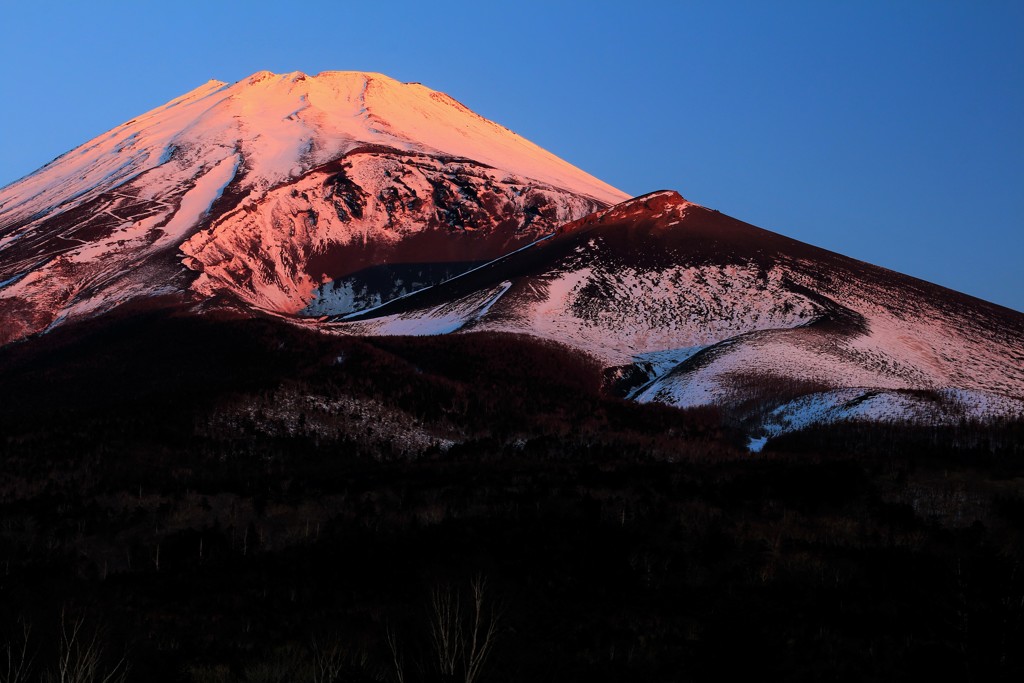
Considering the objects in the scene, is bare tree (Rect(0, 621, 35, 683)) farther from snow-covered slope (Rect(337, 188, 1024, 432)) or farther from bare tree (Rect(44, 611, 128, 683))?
snow-covered slope (Rect(337, 188, 1024, 432))

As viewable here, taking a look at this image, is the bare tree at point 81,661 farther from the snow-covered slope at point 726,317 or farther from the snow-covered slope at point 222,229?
the snow-covered slope at point 222,229

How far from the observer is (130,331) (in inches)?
5002

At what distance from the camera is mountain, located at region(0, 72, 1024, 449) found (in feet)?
362

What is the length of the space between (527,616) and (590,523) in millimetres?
12760

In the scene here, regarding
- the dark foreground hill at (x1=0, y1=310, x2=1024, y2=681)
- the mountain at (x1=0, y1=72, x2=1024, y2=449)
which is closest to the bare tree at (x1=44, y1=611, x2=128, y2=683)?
the dark foreground hill at (x1=0, y1=310, x2=1024, y2=681)

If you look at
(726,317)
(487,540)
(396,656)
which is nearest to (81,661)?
(396,656)

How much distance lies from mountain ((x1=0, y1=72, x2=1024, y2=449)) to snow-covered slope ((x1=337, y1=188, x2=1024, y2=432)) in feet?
1.08

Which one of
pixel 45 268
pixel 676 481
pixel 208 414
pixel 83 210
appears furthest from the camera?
pixel 83 210

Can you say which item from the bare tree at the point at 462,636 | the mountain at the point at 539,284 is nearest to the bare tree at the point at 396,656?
the bare tree at the point at 462,636

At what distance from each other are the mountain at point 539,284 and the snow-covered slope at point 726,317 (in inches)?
13.0

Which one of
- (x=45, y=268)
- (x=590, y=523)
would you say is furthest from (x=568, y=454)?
(x=45, y=268)

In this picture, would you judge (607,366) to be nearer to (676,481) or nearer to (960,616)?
(676,481)

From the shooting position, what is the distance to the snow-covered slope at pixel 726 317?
110 meters

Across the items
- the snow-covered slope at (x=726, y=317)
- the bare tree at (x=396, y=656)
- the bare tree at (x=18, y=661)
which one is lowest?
the bare tree at (x=18, y=661)
